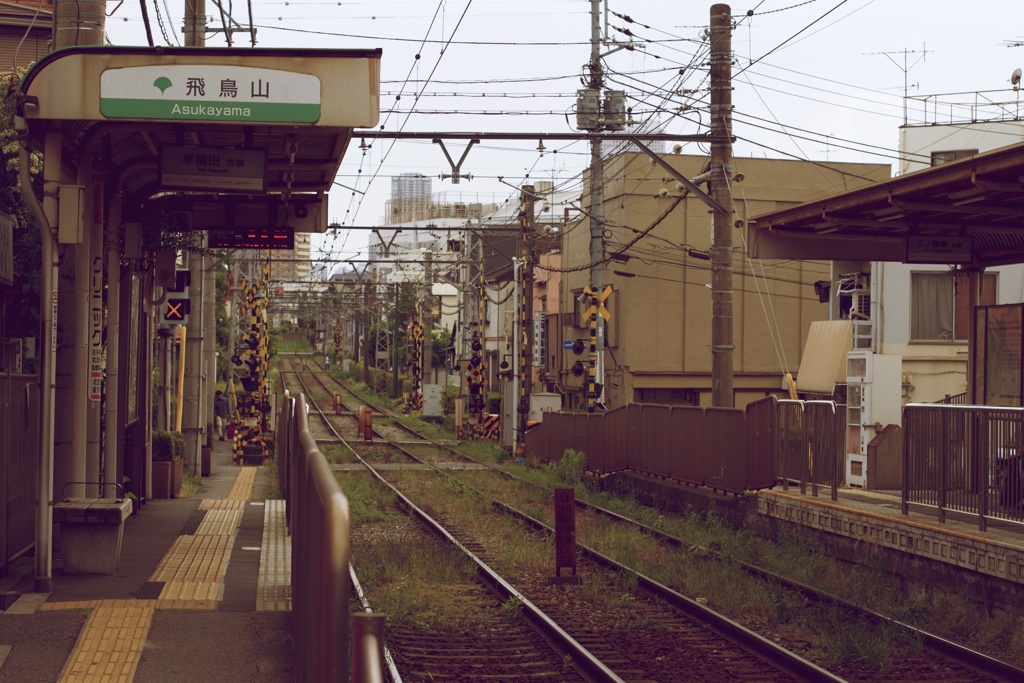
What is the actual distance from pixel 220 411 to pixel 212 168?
31.1 meters

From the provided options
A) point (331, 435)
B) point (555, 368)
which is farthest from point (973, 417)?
point (555, 368)

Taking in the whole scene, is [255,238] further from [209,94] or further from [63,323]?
[209,94]

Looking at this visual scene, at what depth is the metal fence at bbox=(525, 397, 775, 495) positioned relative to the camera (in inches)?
659

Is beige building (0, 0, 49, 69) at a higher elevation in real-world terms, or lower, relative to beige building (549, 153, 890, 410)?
higher

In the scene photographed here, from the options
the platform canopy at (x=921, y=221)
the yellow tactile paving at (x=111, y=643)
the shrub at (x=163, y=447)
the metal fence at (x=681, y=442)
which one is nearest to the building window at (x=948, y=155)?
the metal fence at (x=681, y=442)

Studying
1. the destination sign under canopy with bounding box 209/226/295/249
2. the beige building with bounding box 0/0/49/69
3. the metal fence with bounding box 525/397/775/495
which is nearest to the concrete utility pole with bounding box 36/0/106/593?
the destination sign under canopy with bounding box 209/226/295/249

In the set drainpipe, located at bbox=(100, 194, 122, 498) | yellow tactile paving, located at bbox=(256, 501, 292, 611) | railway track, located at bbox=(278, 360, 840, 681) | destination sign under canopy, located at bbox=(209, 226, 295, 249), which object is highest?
destination sign under canopy, located at bbox=(209, 226, 295, 249)

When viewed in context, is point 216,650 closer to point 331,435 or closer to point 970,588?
point 970,588

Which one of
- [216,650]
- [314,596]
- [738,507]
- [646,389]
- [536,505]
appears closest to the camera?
[314,596]

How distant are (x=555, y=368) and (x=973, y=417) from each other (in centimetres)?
3624

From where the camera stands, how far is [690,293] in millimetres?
39219

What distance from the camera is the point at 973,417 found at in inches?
448

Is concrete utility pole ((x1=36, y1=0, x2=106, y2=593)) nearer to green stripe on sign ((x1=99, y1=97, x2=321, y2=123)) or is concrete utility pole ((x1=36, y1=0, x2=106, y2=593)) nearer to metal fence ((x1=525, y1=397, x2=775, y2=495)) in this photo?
green stripe on sign ((x1=99, y1=97, x2=321, y2=123))

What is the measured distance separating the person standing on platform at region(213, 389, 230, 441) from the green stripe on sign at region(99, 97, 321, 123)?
3072cm
